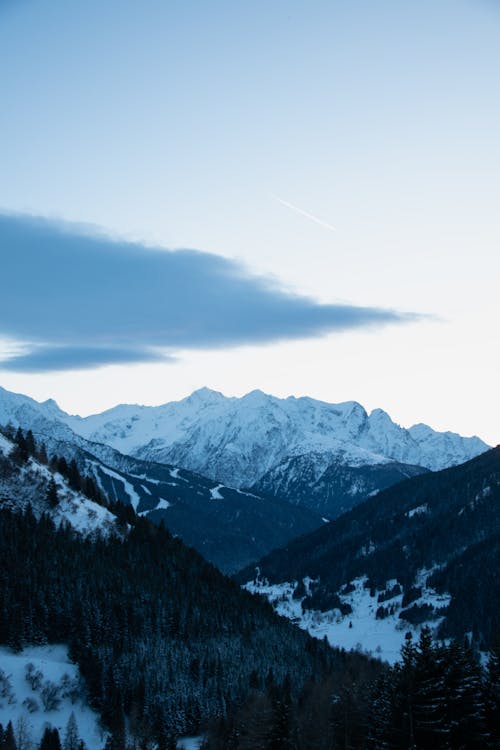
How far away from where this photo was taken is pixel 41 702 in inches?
5679

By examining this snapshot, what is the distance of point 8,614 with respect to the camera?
158m

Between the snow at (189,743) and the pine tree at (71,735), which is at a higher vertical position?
the pine tree at (71,735)

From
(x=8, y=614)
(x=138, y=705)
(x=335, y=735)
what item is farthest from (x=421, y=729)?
(x=8, y=614)

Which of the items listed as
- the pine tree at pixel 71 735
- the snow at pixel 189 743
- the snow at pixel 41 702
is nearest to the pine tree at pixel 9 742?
the pine tree at pixel 71 735

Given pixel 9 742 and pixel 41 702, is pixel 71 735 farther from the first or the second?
pixel 9 742

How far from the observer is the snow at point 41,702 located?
13925cm

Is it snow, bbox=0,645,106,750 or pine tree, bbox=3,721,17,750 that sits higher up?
snow, bbox=0,645,106,750

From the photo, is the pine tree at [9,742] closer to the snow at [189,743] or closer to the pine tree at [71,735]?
the pine tree at [71,735]

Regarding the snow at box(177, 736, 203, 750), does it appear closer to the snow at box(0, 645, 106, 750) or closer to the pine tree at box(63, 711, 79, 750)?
the snow at box(0, 645, 106, 750)

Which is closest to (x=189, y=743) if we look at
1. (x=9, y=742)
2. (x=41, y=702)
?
(x=41, y=702)

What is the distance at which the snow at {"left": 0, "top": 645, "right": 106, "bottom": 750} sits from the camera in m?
139

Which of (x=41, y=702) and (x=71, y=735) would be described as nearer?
(x=71, y=735)

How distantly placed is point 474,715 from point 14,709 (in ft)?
298

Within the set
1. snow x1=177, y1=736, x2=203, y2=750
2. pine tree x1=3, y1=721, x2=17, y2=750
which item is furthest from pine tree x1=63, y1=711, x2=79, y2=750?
snow x1=177, y1=736, x2=203, y2=750
